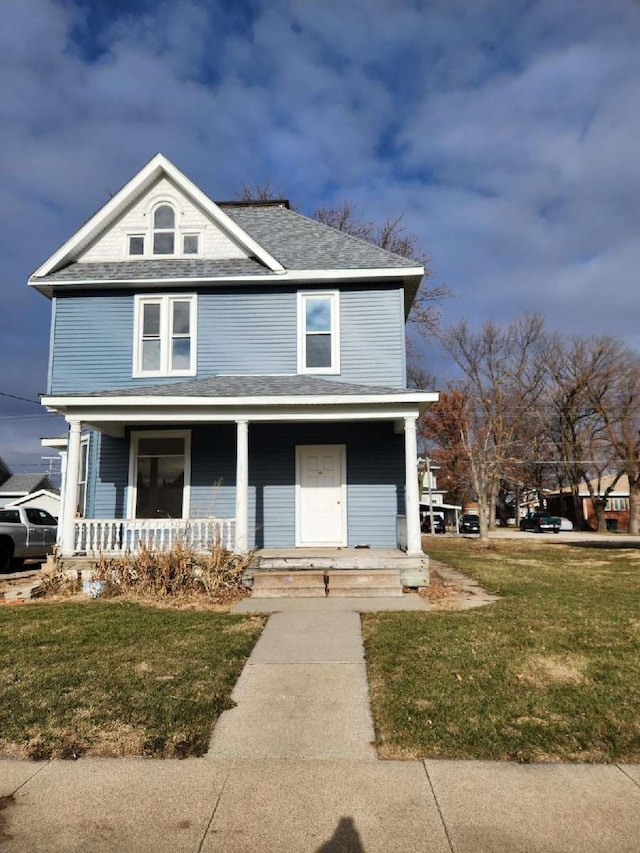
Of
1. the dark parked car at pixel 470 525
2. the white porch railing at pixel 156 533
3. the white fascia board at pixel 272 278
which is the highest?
the white fascia board at pixel 272 278

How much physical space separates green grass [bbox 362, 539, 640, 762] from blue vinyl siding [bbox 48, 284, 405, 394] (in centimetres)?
569

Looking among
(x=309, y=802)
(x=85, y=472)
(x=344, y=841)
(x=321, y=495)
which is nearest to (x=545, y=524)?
(x=321, y=495)

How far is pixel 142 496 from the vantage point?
476 inches

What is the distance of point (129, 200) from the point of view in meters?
12.7

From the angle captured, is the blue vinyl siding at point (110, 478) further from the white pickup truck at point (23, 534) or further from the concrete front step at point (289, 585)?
the concrete front step at point (289, 585)

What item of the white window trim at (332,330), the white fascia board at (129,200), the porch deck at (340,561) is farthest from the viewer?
the white fascia board at (129,200)

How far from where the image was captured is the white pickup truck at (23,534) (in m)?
13.9

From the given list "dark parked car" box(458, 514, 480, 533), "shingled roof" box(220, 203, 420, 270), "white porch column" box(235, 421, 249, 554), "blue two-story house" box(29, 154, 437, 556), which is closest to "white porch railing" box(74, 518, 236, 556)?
"white porch column" box(235, 421, 249, 554)

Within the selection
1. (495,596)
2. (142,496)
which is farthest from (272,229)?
(495,596)

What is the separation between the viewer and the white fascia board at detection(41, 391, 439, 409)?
402 inches

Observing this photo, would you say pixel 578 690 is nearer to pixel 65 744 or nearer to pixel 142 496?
pixel 65 744

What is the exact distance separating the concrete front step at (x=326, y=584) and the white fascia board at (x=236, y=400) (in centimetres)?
294

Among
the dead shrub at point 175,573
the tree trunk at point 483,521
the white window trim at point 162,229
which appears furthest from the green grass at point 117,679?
the tree trunk at point 483,521

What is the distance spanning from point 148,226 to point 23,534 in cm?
805
